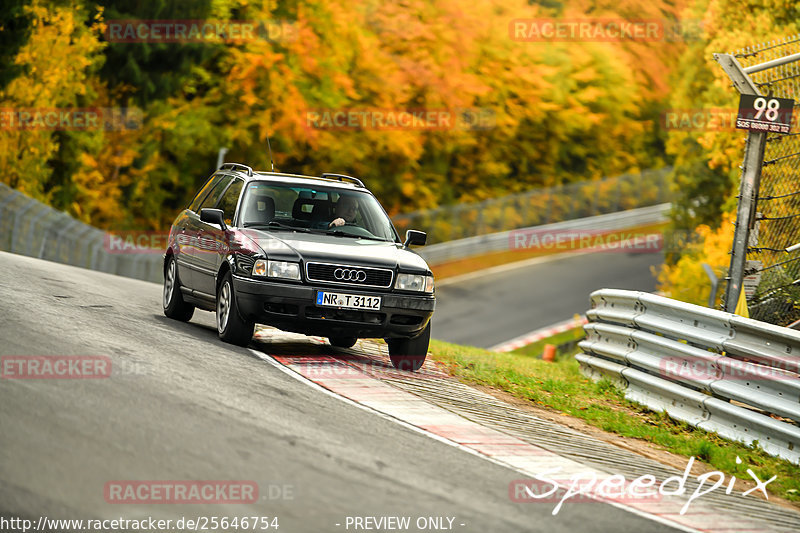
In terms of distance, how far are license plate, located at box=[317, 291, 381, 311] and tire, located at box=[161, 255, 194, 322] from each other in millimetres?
2985

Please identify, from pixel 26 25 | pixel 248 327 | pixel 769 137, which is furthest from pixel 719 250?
pixel 248 327

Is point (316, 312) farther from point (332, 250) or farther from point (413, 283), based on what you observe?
point (413, 283)

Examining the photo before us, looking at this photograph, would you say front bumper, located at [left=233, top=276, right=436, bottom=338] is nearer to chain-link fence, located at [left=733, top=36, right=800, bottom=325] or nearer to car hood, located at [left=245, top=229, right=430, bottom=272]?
car hood, located at [left=245, top=229, right=430, bottom=272]

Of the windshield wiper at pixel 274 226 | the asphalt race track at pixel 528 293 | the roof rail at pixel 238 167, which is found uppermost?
the roof rail at pixel 238 167

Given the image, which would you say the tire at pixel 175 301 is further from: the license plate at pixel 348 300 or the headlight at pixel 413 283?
the headlight at pixel 413 283

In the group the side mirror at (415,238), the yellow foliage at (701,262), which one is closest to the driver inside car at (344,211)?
the side mirror at (415,238)

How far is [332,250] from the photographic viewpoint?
1075cm

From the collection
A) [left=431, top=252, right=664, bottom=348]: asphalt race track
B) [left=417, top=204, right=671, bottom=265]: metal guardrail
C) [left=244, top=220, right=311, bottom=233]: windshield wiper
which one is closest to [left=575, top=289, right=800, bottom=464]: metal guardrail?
[left=244, top=220, right=311, bottom=233]: windshield wiper

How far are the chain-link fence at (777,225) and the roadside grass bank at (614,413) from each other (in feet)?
6.89

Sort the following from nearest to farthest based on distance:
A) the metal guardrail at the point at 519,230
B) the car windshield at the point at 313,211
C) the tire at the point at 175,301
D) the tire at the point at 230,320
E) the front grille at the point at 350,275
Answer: the front grille at the point at 350,275 → the tire at the point at 230,320 → the car windshield at the point at 313,211 → the tire at the point at 175,301 → the metal guardrail at the point at 519,230

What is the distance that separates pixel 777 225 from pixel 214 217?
6.07m

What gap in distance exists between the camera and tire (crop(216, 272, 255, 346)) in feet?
35.4

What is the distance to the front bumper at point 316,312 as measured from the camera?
34.2 feet

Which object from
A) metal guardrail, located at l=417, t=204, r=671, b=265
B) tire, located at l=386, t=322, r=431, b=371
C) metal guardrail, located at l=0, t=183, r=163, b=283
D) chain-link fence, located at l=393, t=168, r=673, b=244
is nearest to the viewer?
tire, located at l=386, t=322, r=431, b=371
